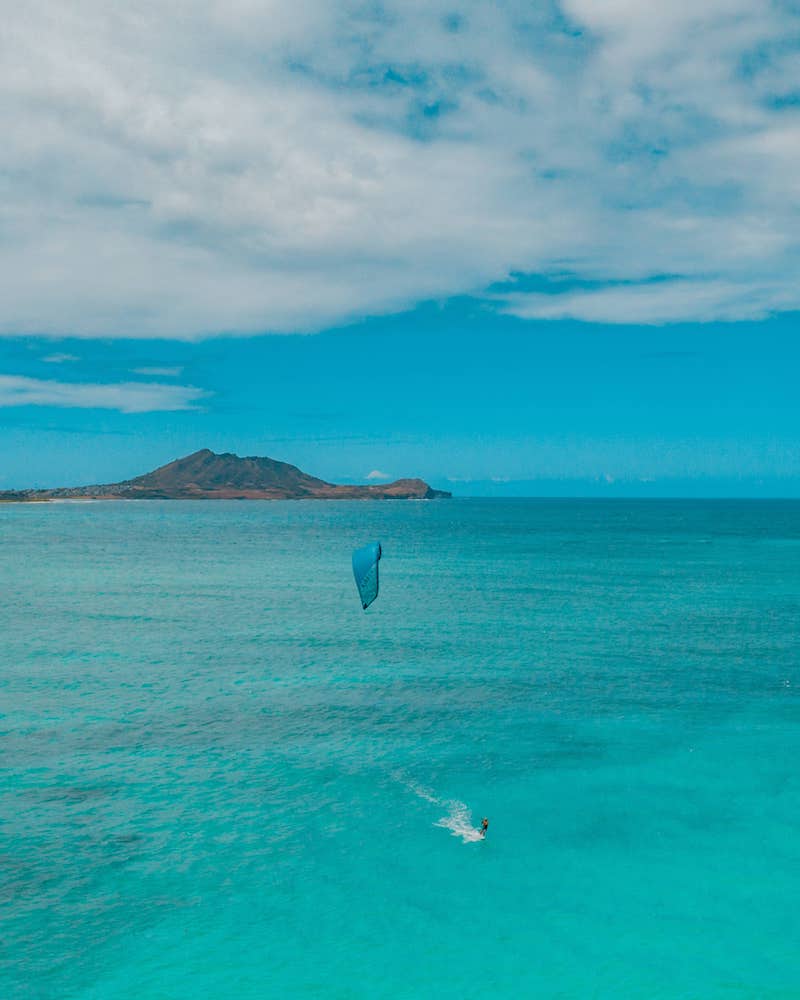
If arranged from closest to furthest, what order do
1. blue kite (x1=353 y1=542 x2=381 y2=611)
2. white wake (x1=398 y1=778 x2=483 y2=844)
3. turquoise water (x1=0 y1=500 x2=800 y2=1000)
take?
turquoise water (x1=0 y1=500 x2=800 y2=1000) < white wake (x1=398 y1=778 x2=483 y2=844) < blue kite (x1=353 y1=542 x2=381 y2=611)

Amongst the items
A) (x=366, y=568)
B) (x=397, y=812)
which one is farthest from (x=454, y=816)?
(x=366, y=568)

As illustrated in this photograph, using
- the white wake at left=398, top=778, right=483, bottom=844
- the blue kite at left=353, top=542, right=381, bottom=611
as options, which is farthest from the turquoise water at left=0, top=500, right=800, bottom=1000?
the blue kite at left=353, top=542, right=381, bottom=611

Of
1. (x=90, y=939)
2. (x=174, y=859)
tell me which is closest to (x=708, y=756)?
(x=174, y=859)

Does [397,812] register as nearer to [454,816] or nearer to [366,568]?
[454,816]

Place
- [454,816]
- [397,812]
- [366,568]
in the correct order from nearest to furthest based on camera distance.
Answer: [454,816] → [397,812] → [366,568]

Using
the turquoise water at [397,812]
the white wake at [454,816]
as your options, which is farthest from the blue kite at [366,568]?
the white wake at [454,816]

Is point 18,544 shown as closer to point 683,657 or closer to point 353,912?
point 683,657

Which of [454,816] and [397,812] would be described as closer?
[454,816]

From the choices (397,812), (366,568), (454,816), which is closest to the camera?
(454,816)

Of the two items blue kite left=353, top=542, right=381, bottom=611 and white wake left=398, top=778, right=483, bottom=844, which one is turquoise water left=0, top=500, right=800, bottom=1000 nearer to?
white wake left=398, top=778, right=483, bottom=844
